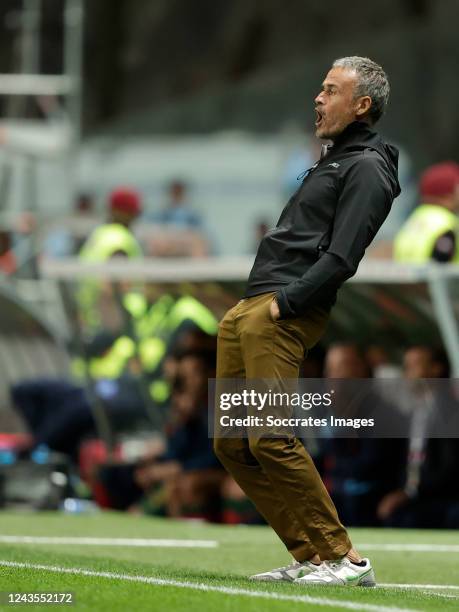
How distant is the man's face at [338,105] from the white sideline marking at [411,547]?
134 inches

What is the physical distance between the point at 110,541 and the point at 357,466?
2355mm

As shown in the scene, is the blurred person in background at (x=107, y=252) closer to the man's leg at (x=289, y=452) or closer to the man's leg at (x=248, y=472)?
the man's leg at (x=248, y=472)

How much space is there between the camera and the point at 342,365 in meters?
12.2

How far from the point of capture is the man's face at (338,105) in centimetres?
746

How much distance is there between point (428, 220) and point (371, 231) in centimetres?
484

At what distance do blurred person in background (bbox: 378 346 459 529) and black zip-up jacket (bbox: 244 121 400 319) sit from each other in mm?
4388

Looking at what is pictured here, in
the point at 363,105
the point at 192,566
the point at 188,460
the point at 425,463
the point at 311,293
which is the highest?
the point at 363,105

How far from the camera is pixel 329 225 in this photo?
292 inches

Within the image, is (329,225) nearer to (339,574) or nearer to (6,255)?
(339,574)

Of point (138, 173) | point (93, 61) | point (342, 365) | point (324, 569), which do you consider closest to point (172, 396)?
point (342, 365)

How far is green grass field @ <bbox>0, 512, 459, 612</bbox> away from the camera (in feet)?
21.4

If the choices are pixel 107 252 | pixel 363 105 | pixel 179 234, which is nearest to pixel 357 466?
pixel 107 252

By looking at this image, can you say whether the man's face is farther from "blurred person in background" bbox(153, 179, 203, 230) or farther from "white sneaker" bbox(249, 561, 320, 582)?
"blurred person in background" bbox(153, 179, 203, 230)

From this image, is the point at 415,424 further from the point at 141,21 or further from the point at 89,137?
the point at 141,21
